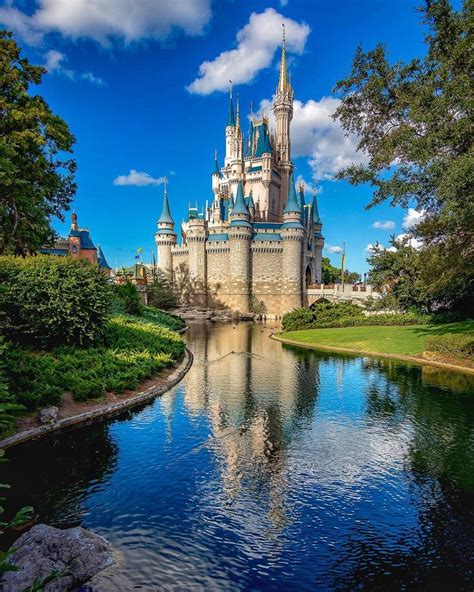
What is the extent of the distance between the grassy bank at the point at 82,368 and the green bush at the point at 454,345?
15.2m

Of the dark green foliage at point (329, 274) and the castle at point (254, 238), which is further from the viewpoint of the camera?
the dark green foliage at point (329, 274)

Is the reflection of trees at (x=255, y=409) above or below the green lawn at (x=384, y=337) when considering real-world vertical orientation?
below

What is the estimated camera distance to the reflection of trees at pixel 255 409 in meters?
8.66

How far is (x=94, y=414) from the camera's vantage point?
42.3 feet

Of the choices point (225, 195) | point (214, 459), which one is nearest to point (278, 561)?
point (214, 459)

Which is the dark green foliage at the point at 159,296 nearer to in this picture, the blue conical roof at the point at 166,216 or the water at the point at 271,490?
the blue conical roof at the point at 166,216

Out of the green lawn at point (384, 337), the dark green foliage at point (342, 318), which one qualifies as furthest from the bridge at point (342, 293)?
the green lawn at point (384, 337)

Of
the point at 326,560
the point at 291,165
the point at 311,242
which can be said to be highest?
the point at 291,165

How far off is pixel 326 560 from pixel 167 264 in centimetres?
6750

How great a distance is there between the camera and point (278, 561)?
6234mm

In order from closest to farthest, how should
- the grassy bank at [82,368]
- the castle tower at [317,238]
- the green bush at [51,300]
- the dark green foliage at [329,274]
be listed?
the grassy bank at [82,368] → the green bush at [51,300] → the castle tower at [317,238] → the dark green foliage at [329,274]

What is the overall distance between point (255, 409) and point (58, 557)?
8.83 metres

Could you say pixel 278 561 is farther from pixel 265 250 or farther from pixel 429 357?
pixel 265 250

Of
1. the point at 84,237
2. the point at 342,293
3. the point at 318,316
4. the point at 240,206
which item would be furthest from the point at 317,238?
the point at 84,237
